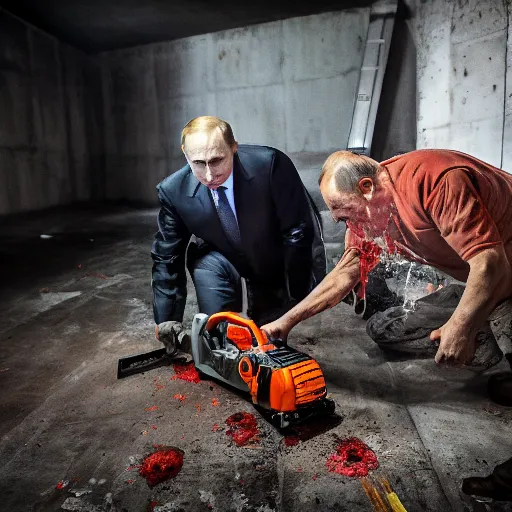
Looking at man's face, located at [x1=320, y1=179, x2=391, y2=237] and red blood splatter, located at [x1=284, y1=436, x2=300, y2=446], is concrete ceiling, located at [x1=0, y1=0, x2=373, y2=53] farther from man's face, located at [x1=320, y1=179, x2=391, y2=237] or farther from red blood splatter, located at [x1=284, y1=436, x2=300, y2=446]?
red blood splatter, located at [x1=284, y1=436, x2=300, y2=446]

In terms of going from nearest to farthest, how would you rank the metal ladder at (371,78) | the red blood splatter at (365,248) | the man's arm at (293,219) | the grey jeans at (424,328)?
the red blood splatter at (365,248) → the grey jeans at (424,328) → the man's arm at (293,219) → the metal ladder at (371,78)

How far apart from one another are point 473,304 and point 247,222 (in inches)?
55.1

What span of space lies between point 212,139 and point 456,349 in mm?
1502

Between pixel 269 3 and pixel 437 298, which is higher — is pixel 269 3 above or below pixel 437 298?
above

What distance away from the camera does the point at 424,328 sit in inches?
103

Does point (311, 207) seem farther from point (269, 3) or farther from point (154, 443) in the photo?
point (269, 3)

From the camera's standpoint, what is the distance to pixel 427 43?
5.90 metres

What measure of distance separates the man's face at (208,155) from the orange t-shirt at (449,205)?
847 millimetres

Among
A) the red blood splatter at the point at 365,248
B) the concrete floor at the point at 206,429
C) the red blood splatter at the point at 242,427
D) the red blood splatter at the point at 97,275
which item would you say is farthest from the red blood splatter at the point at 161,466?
the red blood splatter at the point at 97,275

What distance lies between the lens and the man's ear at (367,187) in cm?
187

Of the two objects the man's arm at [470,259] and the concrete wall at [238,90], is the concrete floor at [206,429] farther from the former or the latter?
the concrete wall at [238,90]

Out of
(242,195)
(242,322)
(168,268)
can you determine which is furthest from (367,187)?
(168,268)

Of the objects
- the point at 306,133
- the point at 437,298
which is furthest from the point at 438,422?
the point at 306,133

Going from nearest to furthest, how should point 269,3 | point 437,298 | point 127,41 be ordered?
1. point 437,298
2. point 269,3
3. point 127,41
